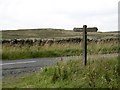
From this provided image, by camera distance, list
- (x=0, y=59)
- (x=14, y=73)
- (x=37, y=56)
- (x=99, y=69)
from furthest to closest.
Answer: (x=37, y=56) → (x=0, y=59) → (x=14, y=73) → (x=99, y=69)

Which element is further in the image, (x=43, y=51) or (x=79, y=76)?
(x=43, y=51)

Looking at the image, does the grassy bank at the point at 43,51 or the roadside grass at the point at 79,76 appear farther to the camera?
the grassy bank at the point at 43,51

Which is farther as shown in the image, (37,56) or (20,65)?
(37,56)

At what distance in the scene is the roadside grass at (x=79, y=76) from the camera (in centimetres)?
1025

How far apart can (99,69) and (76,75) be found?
0.72 meters

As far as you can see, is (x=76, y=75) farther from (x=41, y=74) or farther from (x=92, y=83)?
(x=41, y=74)

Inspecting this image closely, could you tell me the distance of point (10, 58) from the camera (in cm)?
2192

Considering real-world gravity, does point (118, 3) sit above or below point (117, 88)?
above

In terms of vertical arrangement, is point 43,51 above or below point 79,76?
below

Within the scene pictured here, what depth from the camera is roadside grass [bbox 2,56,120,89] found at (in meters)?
10.3

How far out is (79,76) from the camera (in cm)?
1085

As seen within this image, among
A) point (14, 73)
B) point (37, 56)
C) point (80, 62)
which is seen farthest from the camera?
point (37, 56)

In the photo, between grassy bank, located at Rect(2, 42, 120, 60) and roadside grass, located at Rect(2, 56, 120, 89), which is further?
grassy bank, located at Rect(2, 42, 120, 60)

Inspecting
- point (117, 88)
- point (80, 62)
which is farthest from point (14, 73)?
point (117, 88)
